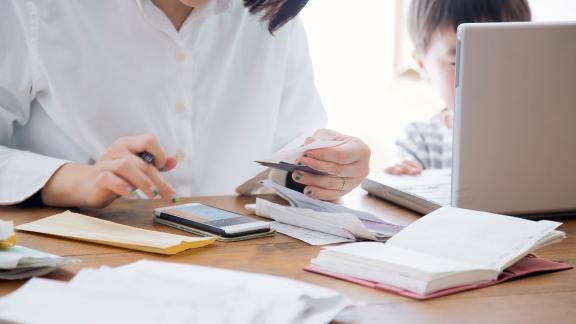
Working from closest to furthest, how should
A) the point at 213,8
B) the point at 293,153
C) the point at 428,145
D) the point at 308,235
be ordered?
the point at 308,235 → the point at 293,153 → the point at 213,8 → the point at 428,145

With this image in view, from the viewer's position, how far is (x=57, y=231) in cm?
102

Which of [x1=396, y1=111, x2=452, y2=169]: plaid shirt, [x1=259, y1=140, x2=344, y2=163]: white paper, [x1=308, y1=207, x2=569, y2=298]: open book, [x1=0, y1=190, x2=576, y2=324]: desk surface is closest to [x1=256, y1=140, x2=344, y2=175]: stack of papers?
[x1=259, y1=140, x2=344, y2=163]: white paper

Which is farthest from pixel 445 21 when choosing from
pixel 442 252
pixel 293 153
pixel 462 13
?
pixel 442 252

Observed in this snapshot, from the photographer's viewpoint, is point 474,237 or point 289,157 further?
point 289,157

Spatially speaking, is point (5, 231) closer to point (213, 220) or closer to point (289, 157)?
point (213, 220)

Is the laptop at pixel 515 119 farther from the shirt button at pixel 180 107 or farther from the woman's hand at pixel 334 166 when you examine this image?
the shirt button at pixel 180 107

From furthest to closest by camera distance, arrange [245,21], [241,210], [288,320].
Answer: [245,21]
[241,210]
[288,320]

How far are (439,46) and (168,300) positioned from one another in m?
1.49

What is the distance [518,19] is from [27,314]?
1.59 metres

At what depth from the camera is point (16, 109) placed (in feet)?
4.50

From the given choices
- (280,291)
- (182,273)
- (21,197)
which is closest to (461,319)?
(280,291)

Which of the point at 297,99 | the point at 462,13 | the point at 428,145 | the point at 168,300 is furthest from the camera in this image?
the point at 428,145

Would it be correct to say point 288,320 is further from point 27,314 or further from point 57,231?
point 57,231

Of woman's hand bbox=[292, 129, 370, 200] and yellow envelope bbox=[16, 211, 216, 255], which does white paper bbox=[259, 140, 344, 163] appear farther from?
yellow envelope bbox=[16, 211, 216, 255]
